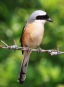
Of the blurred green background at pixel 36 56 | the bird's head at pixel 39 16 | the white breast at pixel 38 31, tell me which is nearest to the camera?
the bird's head at pixel 39 16

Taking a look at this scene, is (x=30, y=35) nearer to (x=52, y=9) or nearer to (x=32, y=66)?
(x=32, y=66)

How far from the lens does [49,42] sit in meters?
4.71

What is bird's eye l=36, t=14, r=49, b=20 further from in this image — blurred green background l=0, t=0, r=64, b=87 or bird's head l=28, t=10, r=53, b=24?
blurred green background l=0, t=0, r=64, b=87

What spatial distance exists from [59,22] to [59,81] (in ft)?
2.64

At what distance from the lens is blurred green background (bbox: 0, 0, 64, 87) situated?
14.3 feet

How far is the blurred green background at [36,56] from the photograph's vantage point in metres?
4.36

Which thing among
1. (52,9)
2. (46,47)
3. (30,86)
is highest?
(52,9)

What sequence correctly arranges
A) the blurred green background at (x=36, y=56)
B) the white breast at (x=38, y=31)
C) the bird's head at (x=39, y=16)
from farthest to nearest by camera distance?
the blurred green background at (x=36, y=56), the white breast at (x=38, y=31), the bird's head at (x=39, y=16)

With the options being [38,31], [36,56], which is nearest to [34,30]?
[38,31]

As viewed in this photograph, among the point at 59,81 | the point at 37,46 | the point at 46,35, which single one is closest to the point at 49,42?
the point at 46,35

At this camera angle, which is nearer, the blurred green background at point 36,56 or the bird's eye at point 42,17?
the bird's eye at point 42,17

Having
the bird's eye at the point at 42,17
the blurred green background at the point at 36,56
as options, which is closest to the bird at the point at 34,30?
the bird's eye at the point at 42,17

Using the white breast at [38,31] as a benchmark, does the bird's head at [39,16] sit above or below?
above

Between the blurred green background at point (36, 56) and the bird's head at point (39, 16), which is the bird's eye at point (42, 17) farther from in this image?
the blurred green background at point (36, 56)
